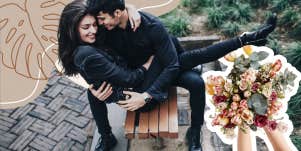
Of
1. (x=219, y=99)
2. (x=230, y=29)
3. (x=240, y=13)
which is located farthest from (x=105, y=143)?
(x=240, y=13)

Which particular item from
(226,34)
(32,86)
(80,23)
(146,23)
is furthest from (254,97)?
(32,86)

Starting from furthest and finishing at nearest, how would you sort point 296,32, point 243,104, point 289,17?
point 289,17 < point 296,32 < point 243,104

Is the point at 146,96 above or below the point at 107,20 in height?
below

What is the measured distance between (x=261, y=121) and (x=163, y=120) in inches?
33.8

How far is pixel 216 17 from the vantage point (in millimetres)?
5945

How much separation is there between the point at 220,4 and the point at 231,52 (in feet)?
7.14

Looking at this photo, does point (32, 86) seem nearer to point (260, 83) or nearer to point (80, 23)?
point (80, 23)

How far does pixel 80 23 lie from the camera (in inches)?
141

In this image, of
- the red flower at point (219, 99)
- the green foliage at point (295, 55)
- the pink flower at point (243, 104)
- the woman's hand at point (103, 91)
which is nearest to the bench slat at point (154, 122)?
the woman's hand at point (103, 91)

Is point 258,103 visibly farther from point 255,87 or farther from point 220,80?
point 220,80

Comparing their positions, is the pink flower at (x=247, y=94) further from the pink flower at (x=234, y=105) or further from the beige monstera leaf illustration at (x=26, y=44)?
the beige monstera leaf illustration at (x=26, y=44)

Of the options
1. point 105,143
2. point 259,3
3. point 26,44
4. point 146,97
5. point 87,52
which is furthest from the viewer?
point 259,3

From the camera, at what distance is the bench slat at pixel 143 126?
12.9ft

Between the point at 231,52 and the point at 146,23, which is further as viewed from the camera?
the point at 231,52
